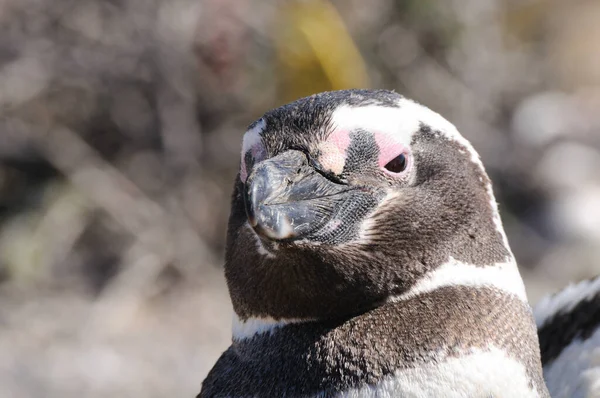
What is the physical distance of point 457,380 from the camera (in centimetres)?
131

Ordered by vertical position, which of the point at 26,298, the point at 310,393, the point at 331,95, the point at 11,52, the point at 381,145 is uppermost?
the point at 11,52

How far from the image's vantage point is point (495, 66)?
18.6 ft

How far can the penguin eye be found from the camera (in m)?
1.37

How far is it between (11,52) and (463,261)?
3.79 m

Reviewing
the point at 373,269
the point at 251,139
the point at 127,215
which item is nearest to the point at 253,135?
the point at 251,139

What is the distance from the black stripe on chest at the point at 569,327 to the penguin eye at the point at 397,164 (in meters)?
0.91

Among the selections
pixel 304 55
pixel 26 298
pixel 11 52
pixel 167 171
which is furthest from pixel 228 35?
pixel 26 298

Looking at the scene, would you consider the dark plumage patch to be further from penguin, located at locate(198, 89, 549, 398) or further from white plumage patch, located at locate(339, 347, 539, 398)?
white plumage patch, located at locate(339, 347, 539, 398)

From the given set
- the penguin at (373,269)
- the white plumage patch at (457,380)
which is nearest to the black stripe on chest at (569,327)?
the penguin at (373,269)

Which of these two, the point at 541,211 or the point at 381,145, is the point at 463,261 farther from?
the point at 541,211

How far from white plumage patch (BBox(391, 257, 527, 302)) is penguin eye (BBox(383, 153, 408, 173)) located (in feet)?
0.55

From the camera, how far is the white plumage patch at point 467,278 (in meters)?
1.37

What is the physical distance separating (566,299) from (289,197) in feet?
4.20

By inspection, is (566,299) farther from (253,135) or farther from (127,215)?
(127,215)
